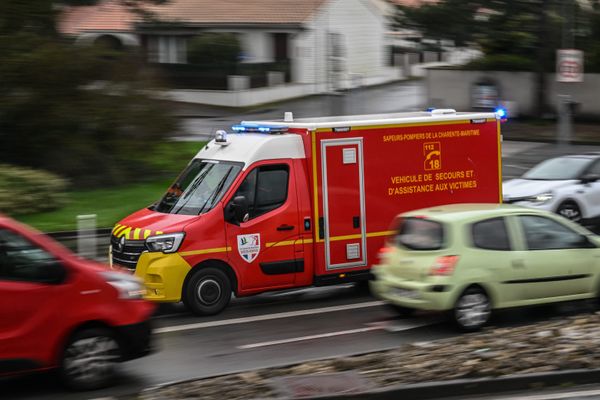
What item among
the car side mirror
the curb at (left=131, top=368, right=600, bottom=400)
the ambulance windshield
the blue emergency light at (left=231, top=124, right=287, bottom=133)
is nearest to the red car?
the curb at (left=131, top=368, right=600, bottom=400)

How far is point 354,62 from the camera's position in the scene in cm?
5491

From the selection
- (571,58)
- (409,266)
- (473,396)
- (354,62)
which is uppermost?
(354,62)

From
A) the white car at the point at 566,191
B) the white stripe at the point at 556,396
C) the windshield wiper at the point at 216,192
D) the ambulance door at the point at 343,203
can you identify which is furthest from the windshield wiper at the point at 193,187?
the white car at the point at 566,191

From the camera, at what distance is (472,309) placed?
438 inches

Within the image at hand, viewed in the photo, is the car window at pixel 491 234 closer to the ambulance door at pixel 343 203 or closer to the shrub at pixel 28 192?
the ambulance door at pixel 343 203

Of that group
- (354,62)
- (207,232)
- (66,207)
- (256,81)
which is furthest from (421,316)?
(354,62)

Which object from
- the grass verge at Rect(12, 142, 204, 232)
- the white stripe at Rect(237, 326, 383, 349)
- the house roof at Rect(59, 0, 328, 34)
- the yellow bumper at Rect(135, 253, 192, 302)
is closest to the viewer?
the white stripe at Rect(237, 326, 383, 349)

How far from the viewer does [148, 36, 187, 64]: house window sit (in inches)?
1930

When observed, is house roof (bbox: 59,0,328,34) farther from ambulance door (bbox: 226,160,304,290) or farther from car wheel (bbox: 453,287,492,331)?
car wheel (bbox: 453,287,492,331)

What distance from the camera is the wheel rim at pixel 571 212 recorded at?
18.1 metres

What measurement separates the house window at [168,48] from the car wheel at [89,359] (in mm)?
41049

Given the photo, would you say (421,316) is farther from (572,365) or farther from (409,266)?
(572,365)

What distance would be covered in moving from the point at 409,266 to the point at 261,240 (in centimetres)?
236

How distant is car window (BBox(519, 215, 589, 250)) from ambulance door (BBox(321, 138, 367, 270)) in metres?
2.70
